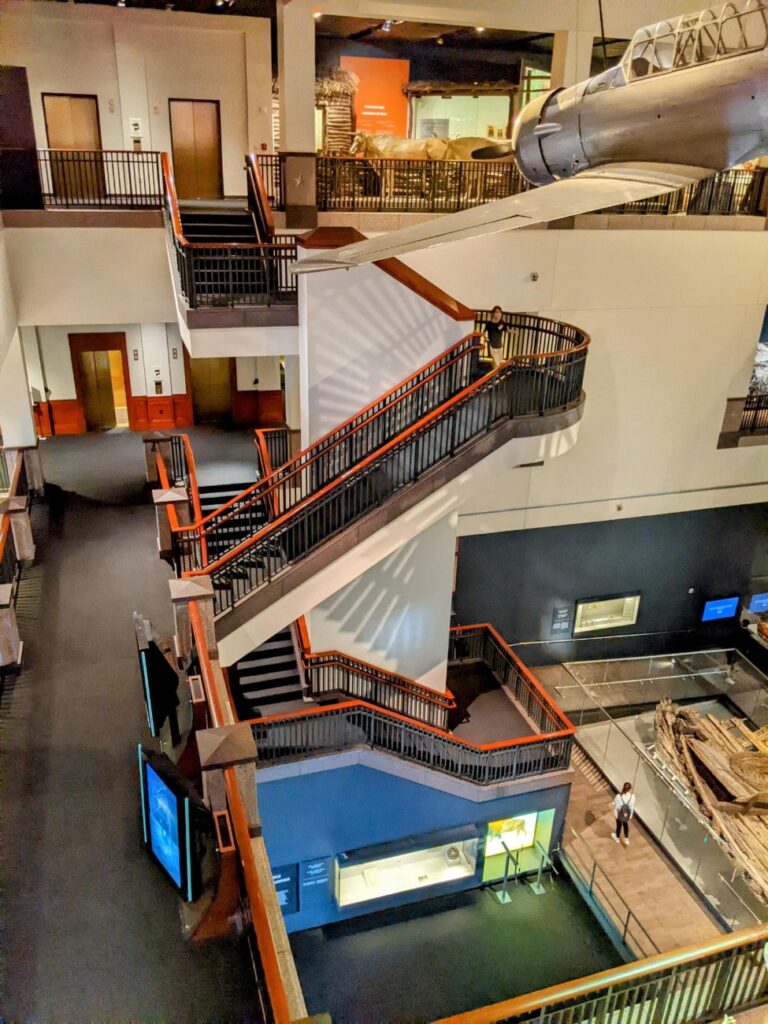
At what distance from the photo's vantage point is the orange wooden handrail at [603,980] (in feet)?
13.9

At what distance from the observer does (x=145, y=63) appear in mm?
14766

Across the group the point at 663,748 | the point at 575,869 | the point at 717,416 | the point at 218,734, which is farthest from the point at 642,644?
the point at 218,734

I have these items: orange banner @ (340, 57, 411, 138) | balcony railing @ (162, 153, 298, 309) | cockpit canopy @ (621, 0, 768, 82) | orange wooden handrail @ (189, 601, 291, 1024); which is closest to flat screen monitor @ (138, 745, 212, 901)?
orange wooden handrail @ (189, 601, 291, 1024)

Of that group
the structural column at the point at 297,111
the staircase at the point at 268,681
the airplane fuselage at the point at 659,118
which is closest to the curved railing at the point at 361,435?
the staircase at the point at 268,681

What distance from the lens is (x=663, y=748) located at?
12.1 meters

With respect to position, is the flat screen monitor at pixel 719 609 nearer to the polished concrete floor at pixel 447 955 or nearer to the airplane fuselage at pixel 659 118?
the polished concrete floor at pixel 447 955

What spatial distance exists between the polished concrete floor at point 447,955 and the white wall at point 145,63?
15.3m

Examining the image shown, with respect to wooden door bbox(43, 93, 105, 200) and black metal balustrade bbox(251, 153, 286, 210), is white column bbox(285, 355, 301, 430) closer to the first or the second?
black metal balustrade bbox(251, 153, 286, 210)

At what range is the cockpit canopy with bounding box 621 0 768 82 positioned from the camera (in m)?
6.21

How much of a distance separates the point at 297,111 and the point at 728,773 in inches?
475

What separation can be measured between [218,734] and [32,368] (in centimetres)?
1175

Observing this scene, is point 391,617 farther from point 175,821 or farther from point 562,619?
point 175,821

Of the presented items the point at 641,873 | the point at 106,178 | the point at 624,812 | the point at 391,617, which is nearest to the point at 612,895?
the point at 641,873

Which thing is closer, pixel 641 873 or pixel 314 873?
pixel 314 873
